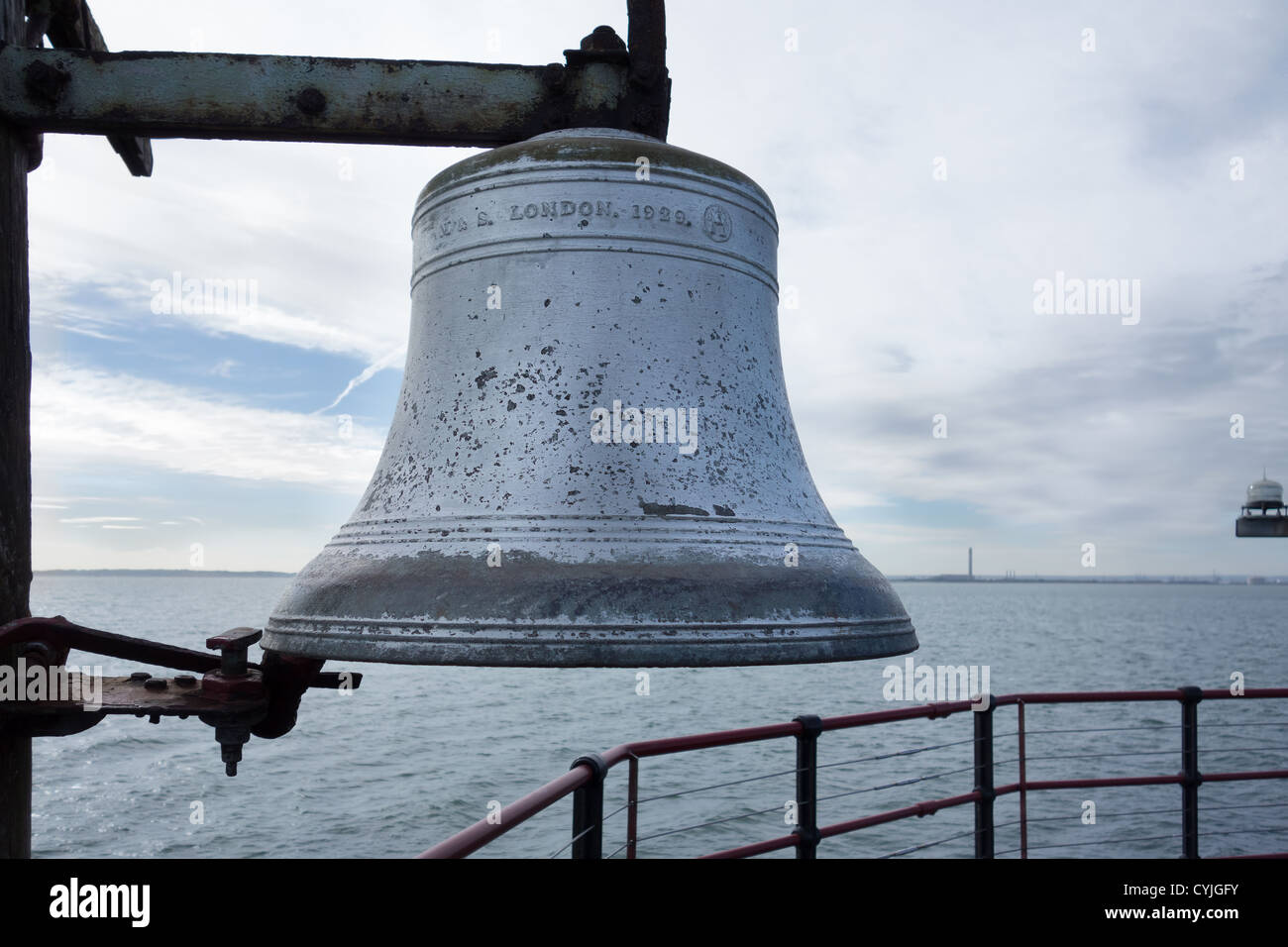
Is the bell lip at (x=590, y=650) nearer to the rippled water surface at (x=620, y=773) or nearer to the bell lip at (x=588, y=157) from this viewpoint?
the bell lip at (x=588, y=157)

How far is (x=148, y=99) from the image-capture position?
9.33ft

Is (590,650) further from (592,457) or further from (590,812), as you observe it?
(590,812)

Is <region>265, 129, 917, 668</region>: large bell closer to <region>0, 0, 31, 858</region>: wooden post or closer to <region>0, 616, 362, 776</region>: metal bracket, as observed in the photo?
<region>0, 616, 362, 776</region>: metal bracket

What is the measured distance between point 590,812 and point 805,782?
180 cm

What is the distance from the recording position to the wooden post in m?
3.07

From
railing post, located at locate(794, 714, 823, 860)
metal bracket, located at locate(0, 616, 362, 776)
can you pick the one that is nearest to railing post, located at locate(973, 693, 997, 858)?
railing post, located at locate(794, 714, 823, 860)

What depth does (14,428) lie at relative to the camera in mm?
3111

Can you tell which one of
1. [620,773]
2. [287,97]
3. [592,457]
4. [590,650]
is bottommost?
[620,773]

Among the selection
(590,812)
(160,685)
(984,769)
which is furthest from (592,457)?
(984,769)

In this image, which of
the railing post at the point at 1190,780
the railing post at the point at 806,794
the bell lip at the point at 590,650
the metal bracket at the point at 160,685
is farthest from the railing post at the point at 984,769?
the bell lip at the point at 590,650

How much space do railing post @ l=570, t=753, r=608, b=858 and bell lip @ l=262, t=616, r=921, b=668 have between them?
168cm

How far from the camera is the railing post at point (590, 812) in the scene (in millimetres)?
3604
